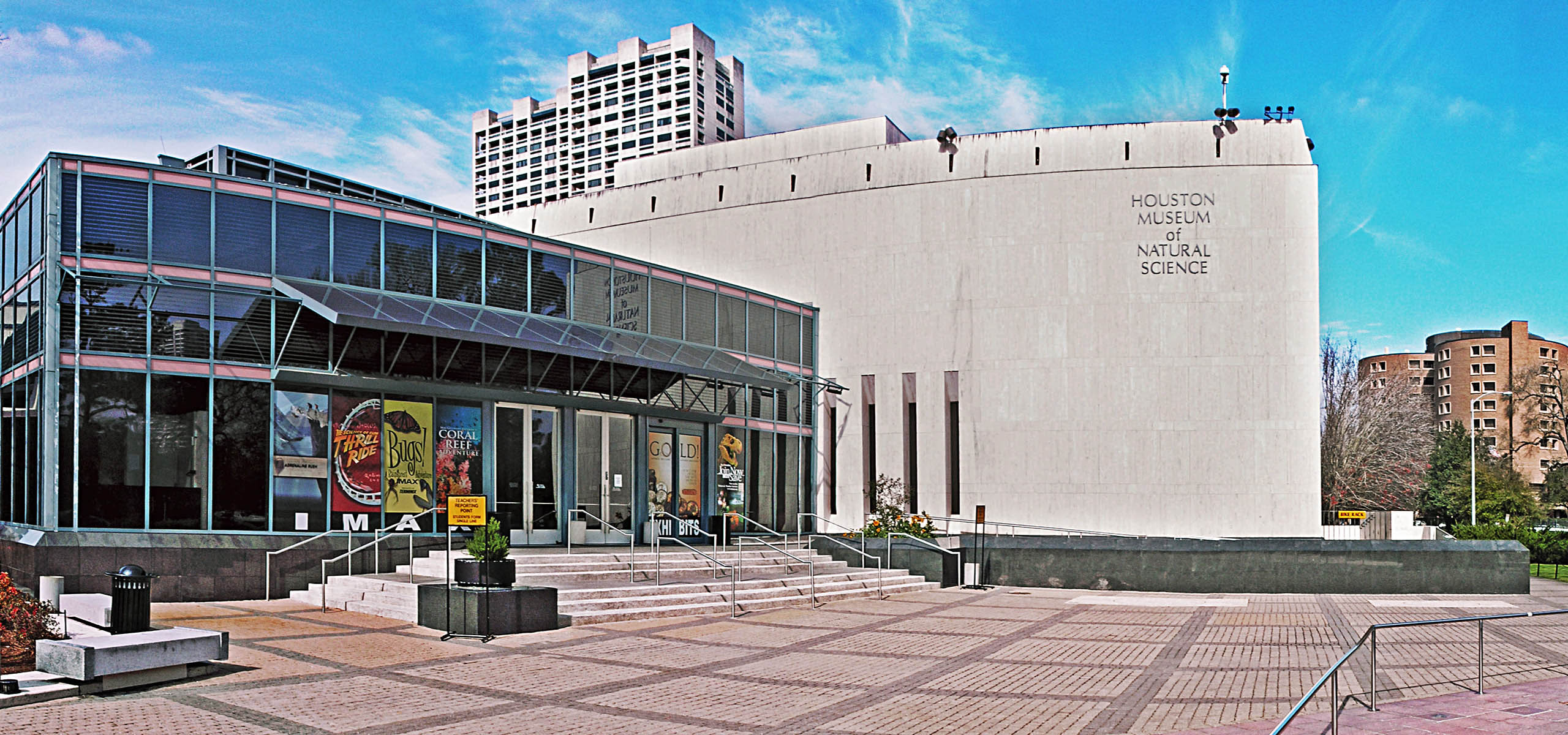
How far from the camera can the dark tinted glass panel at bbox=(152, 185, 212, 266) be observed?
19547 mm

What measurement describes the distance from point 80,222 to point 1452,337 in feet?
456

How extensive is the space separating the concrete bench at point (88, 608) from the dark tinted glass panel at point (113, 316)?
5743 millimetres

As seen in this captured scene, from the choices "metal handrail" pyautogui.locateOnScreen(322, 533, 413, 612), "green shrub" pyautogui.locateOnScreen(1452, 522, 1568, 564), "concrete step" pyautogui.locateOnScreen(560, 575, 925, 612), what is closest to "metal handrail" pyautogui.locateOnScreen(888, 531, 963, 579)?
"concrete step" pyautogui.locateOnScreen(560, 575, 925, 612)

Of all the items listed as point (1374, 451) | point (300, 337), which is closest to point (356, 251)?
point (300, 337)

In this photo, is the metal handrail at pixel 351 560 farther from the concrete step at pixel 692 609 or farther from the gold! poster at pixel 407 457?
the concrete step at pixel 692 609

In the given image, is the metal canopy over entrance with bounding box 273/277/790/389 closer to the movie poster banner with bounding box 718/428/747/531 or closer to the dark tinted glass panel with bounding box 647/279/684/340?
the dark tinted glass panel with bounding box 647/279/684/340

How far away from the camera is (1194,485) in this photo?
3497 cm

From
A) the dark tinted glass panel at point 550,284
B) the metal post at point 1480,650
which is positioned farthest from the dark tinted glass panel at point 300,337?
the metal post at point 1480,650

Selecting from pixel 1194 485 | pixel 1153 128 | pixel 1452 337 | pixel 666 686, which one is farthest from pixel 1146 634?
pixel 1452 337

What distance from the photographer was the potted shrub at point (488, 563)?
15391 mm

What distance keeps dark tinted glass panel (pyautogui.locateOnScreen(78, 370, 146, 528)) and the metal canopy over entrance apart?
3006 millimetres

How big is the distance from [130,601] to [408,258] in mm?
11159

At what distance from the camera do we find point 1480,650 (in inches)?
476

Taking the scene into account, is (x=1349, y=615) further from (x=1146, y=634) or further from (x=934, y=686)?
(x=934, y=686)
